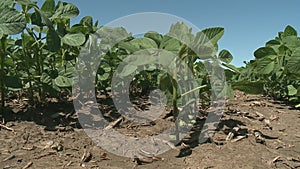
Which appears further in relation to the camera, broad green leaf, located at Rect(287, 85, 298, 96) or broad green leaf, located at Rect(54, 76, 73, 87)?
broad green leaf, located at Rect(287, 85, 298, 96)

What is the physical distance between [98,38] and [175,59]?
75cm

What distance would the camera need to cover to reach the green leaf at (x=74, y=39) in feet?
5.24

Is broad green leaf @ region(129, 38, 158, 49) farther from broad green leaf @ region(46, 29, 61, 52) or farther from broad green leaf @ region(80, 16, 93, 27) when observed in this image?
broad green leaf @ region(80, 16, 93, 27)

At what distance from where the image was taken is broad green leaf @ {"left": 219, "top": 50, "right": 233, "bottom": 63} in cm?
150

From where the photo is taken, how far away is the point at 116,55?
196 cm

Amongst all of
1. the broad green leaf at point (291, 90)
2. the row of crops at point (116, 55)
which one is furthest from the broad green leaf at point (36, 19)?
the broad green leaf at point (291, 90)


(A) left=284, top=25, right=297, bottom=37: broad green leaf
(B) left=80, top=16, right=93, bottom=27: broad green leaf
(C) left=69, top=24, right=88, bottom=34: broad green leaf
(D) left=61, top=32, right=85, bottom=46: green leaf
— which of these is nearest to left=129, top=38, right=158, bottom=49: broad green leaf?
(D) left=61, top=32, right=85, bottom=46: green leaf

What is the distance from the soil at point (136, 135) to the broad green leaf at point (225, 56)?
0.36 m

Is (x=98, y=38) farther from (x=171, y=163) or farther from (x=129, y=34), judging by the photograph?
(x=171, y=163)

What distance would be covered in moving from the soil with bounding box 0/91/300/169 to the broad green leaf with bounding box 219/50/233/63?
0.36m

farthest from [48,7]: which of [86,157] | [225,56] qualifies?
[225,56]

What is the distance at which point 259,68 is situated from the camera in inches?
89.3

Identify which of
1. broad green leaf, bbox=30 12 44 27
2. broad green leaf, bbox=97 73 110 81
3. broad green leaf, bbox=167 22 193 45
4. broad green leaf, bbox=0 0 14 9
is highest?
broad green leaf, bbox=0 0 14 9

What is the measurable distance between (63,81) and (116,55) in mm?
370
